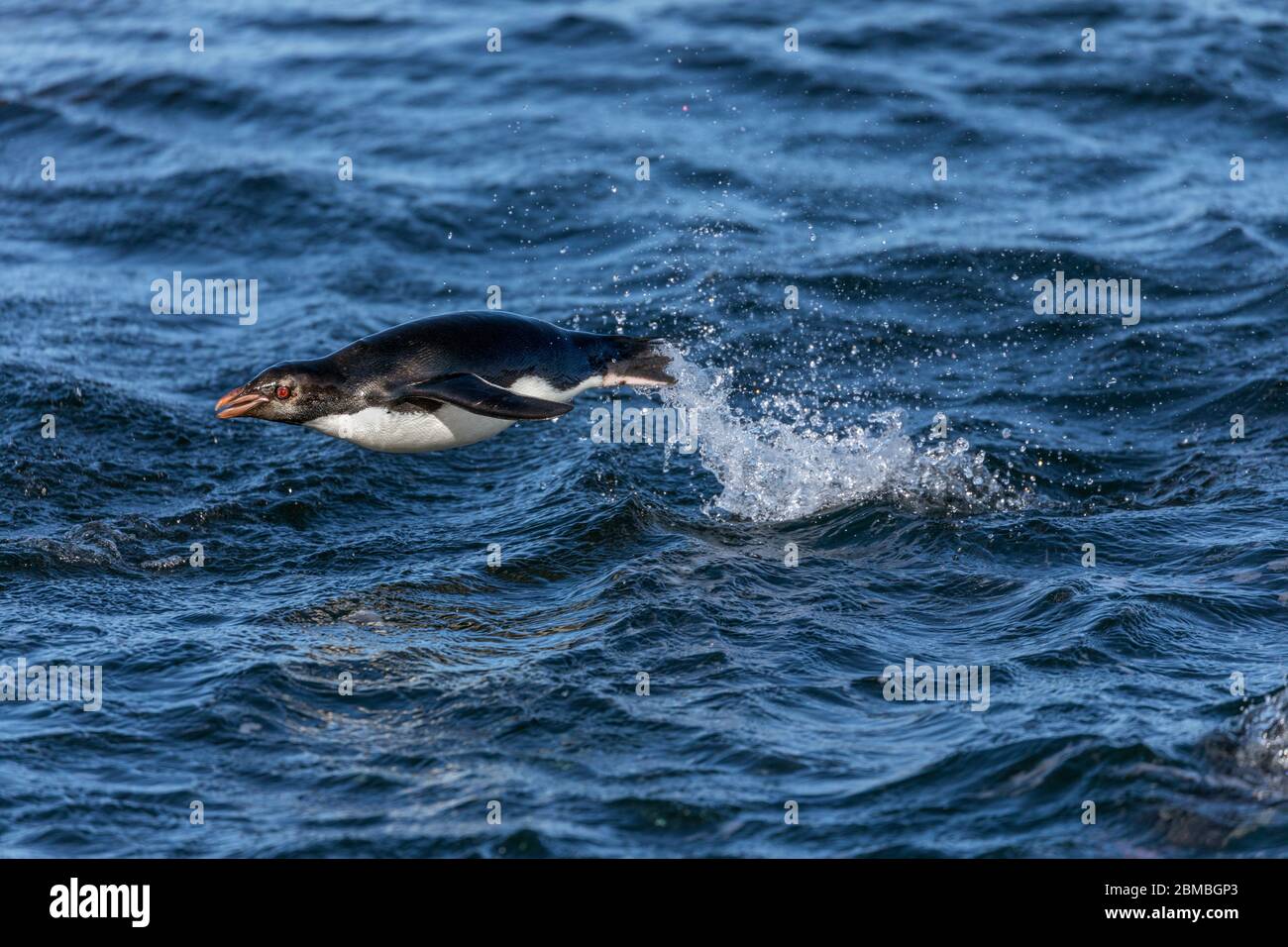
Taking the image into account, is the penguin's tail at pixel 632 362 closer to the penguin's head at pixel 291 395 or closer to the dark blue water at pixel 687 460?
the dark blue water at pixel 687 460

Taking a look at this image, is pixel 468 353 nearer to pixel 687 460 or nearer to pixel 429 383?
pixel 429 383

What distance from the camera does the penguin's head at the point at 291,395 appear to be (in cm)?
867

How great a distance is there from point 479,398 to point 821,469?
2.68 metres

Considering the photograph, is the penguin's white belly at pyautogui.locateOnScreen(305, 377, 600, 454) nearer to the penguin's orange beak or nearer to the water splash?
the penguin's orange beak

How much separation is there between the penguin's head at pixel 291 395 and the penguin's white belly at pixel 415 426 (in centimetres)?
10

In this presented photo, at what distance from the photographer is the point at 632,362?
9680 millimetres

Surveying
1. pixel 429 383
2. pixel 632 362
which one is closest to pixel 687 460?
pixel 632 362

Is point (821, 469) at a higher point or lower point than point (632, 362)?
lower

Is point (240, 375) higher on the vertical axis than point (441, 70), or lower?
lower

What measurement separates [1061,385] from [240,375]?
642 centimetres

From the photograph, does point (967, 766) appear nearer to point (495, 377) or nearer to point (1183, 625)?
point (1183, 625)

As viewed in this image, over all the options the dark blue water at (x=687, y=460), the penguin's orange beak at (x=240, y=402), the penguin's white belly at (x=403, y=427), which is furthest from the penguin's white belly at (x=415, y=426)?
the dark blue water at (x=687, y=460)
